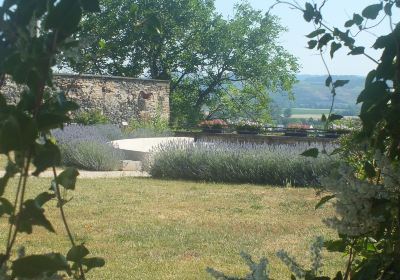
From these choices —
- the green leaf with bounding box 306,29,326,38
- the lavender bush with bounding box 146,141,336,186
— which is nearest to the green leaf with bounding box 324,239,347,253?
the green leaf with bounding box 306,29,326,38

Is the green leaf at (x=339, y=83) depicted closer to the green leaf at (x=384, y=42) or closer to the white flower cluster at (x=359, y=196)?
the green leaf at (x=384, y=42)

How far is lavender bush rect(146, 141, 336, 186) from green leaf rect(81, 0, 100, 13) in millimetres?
9105

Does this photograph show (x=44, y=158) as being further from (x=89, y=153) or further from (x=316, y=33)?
(x=89, y=153)

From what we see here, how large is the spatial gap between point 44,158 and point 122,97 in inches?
804

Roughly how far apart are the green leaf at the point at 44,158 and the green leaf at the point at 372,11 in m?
0.70

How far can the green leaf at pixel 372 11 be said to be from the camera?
1188 mm

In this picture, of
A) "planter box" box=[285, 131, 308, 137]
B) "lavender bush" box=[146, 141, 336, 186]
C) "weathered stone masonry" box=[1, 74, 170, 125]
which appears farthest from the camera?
"weathered stone masonry" box=[1, 74, 170, 125]

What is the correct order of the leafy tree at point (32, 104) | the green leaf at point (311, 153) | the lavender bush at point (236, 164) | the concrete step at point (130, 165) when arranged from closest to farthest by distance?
the leafy tree at point (32, 104), the green leaf at point (311, 153), the lavender bush at point (236, 164), the concrete step at point (130, 165)

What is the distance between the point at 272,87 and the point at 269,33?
2644mm

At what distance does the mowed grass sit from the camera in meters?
4.93

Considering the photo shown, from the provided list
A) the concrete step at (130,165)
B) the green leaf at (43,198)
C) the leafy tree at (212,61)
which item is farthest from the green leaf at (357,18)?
the leafy tree at (212,61)

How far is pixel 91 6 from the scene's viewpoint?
2.76 ft

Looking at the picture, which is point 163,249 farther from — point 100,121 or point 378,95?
Result: point 100,121

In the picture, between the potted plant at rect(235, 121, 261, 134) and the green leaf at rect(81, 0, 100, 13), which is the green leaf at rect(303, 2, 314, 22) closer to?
A: the green leaf at rect(81, 0, 100, 13)
